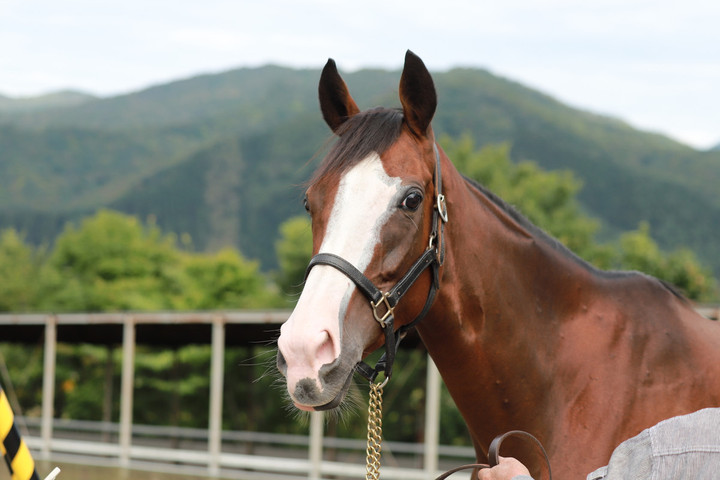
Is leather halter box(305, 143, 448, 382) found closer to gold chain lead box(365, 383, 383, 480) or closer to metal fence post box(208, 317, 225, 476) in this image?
gold chain lead box(365, 383, 383, 480)

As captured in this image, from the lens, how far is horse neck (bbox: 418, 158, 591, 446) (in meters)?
2.38

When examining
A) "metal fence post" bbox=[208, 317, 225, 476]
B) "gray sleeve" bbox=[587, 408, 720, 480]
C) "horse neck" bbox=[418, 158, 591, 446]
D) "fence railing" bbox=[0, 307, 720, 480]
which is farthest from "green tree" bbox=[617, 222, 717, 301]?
"gray sleeve" bbox=[587, 408, 720, 480]

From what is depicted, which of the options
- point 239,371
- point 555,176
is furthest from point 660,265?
point 239,371

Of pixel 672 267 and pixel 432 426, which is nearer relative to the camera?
pixel 432 426

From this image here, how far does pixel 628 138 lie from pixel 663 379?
558 ft

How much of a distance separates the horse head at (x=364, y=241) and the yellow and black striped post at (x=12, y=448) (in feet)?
2.89

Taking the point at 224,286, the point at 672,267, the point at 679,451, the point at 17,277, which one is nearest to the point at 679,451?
the point at 679,451

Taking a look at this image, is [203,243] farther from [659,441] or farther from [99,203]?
[659,441]

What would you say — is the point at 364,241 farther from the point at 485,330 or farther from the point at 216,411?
the point at 216,411

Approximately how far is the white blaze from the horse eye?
4 cm

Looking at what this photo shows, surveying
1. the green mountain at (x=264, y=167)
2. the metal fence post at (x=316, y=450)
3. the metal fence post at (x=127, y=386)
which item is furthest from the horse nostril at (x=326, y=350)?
the green mountain at (x=264, y=167)

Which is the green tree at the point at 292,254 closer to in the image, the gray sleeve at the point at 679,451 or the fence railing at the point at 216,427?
the fence railing at the point at 216,427

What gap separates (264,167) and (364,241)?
14449cm

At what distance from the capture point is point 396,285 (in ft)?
7.01
